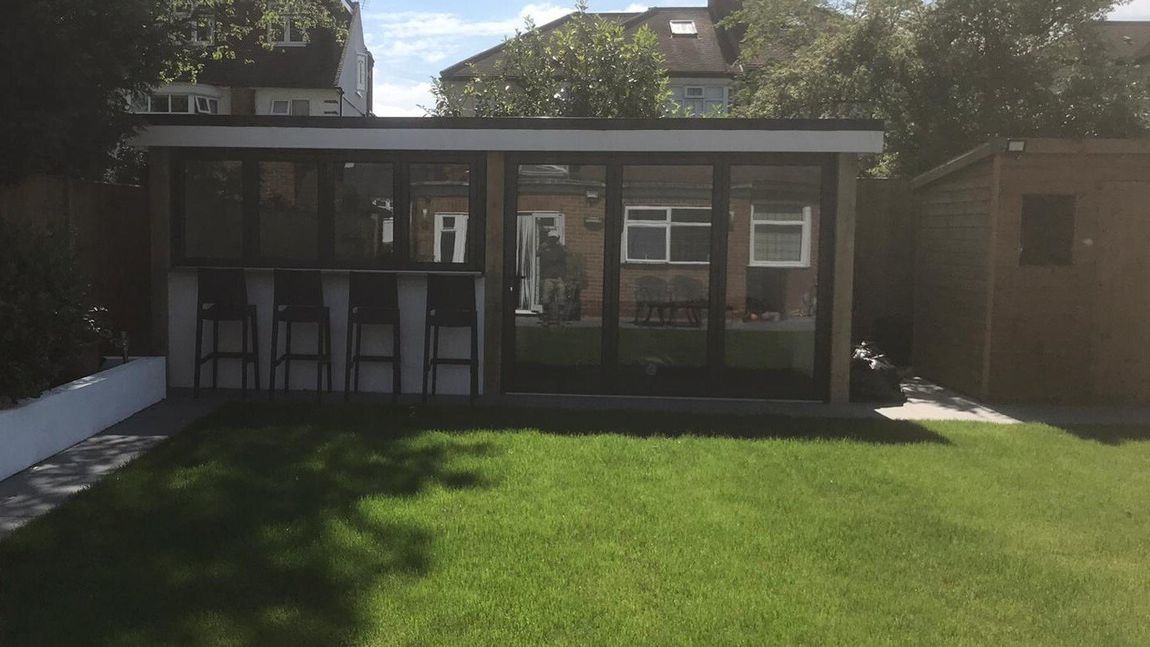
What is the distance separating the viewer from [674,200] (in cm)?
930

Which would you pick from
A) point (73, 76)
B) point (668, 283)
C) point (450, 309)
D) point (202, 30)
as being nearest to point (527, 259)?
point (450, 309)

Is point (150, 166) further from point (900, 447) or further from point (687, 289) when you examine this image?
point (900, 447)

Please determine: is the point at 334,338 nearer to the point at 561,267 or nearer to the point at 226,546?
the point at 561,267

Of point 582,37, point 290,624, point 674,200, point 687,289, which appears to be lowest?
point 290,624

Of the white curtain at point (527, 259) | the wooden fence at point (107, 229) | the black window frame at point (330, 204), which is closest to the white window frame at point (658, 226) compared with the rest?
the white curtain at point (527, 259)

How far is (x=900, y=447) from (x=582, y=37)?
47.2 ft

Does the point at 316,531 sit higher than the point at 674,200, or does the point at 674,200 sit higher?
the point at 674,200

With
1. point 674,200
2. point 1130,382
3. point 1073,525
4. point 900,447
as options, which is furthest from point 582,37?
point 1073,525

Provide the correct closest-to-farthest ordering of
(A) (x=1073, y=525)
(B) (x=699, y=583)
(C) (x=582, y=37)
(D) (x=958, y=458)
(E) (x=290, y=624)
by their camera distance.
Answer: (E) (x=290, y=624) → (B) (x=699, y=583) → (A) (x=1073, y=525) → (D) (x=958, y=458) → (C) (x=582, y=37)

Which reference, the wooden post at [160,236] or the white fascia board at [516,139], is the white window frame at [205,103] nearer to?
the wooden post at [160,236]

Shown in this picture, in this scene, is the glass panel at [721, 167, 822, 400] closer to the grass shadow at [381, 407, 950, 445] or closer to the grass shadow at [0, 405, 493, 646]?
the grass shadow at [381, 407, 950, 445]

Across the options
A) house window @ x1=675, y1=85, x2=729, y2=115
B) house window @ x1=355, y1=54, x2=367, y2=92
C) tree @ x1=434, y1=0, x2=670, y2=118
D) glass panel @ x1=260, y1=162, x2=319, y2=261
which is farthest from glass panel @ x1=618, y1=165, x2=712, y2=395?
house window @ x1=355, y1=54, x2=367, y2=92

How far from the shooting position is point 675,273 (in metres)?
9.34

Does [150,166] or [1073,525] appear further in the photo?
[150,166]
